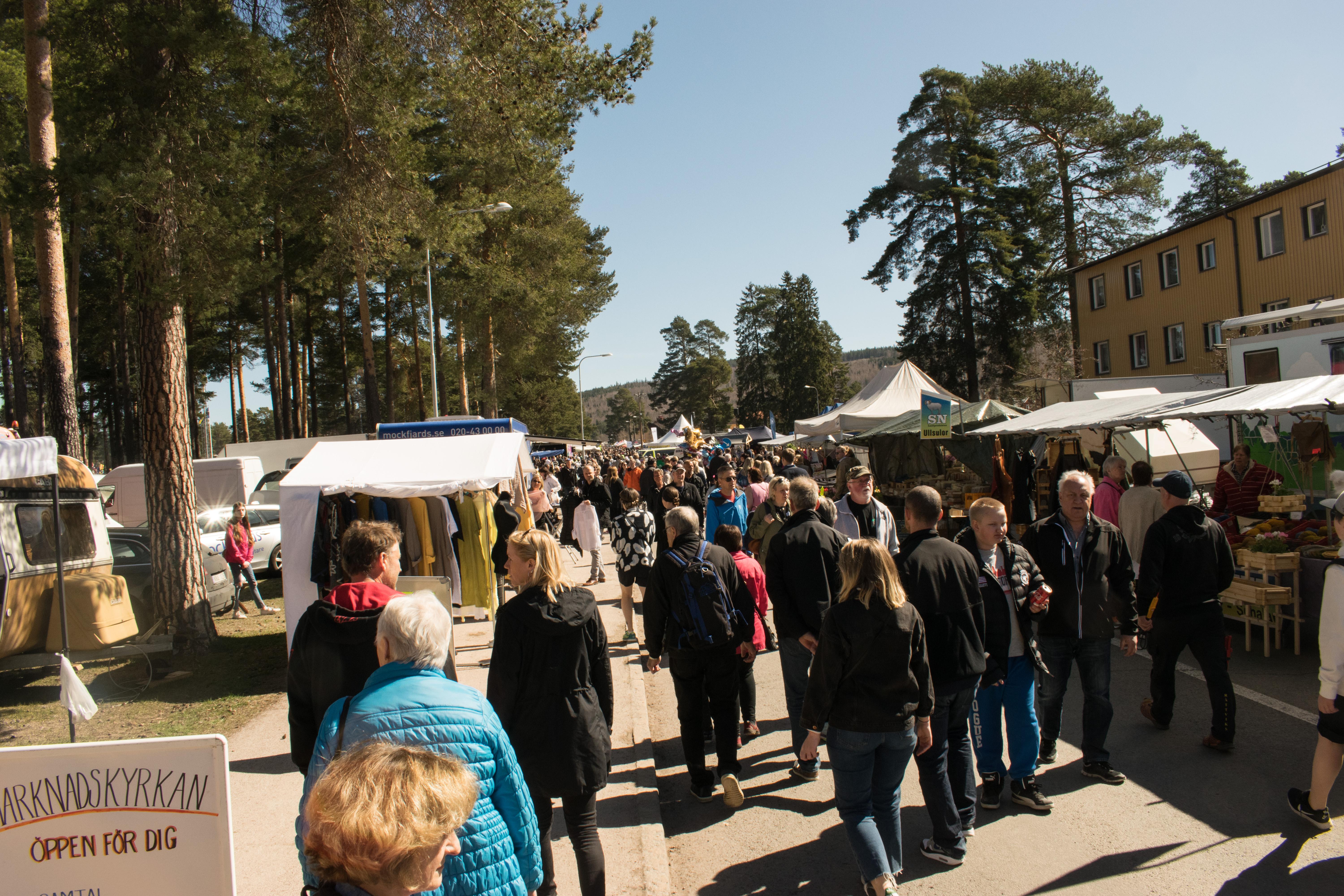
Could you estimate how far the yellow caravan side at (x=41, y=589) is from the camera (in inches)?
282

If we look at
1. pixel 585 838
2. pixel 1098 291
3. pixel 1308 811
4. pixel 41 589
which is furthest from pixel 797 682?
pixel 1098 291

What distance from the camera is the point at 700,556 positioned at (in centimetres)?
491

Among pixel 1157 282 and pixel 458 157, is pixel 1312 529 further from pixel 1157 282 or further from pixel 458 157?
pixel 1157 282

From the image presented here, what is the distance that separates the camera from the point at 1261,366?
14.2m

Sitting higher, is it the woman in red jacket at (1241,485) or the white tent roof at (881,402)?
the white tent roof at (881,402)

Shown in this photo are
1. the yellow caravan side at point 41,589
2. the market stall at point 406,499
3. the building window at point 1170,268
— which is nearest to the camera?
the market stall at point 406,499

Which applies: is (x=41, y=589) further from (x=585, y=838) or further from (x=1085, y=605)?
(x=1085, y=605)

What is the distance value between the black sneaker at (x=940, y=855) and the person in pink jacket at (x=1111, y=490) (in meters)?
4.86

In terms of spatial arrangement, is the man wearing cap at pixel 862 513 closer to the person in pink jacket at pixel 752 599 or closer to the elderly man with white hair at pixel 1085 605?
the person in pink jacket at pixel 752 599

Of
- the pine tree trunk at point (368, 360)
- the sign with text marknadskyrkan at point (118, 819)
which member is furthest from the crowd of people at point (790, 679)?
the pine tree trunk at point (368, 360)

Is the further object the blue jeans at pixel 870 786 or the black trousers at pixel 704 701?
the black trousers at pixel 704 701

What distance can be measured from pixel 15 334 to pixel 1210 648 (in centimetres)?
2330

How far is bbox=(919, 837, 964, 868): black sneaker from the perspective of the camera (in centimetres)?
402

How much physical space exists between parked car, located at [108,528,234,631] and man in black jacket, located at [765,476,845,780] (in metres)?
6.84
